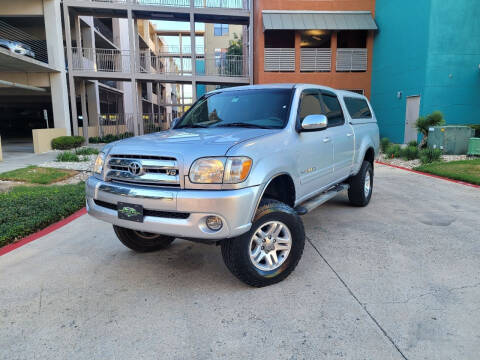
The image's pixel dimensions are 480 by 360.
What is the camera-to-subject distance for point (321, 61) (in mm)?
19109

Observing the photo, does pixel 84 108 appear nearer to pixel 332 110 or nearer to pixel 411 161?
pixel 411 161

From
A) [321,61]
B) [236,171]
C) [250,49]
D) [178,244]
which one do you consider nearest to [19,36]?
[250,49]

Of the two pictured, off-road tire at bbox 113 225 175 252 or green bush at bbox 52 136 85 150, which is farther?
green bush at bbox 52 136 85 150

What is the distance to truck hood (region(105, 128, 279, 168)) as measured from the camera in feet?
10.3

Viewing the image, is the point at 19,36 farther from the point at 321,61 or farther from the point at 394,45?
the point at 394,45

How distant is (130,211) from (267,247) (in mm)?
1355

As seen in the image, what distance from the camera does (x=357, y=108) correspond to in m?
6.21

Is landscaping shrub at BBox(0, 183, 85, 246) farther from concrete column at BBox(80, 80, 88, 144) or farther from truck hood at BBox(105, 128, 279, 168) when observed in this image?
concrete column at BBox(80, 80, 88, 144)

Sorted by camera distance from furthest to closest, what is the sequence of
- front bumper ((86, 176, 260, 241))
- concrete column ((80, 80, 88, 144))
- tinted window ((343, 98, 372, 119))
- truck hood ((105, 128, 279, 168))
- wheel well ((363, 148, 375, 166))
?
concrete column ((80, 80, 88, 144)), wheel well ((363, 148, 375, 166)), tinted window ((343, 98, 372, 119)), truck hood ((105, 128, 279, 168)), front bumper ((86, 176, 260, 241))

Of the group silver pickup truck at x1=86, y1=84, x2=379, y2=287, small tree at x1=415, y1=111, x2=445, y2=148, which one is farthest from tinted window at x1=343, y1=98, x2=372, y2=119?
small tree at x1=415, y1=111, x2=445, y2=148

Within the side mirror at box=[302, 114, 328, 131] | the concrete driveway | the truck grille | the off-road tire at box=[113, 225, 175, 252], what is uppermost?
the side mirror at box=[302, 114, 328, 131]

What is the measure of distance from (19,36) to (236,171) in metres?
23.8

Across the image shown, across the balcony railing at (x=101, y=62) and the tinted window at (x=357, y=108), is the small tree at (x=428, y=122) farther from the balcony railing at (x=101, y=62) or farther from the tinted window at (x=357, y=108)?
the balcony railing at (x=101, y=62)

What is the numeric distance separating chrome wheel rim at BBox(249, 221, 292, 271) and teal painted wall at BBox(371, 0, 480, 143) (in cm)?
1467
